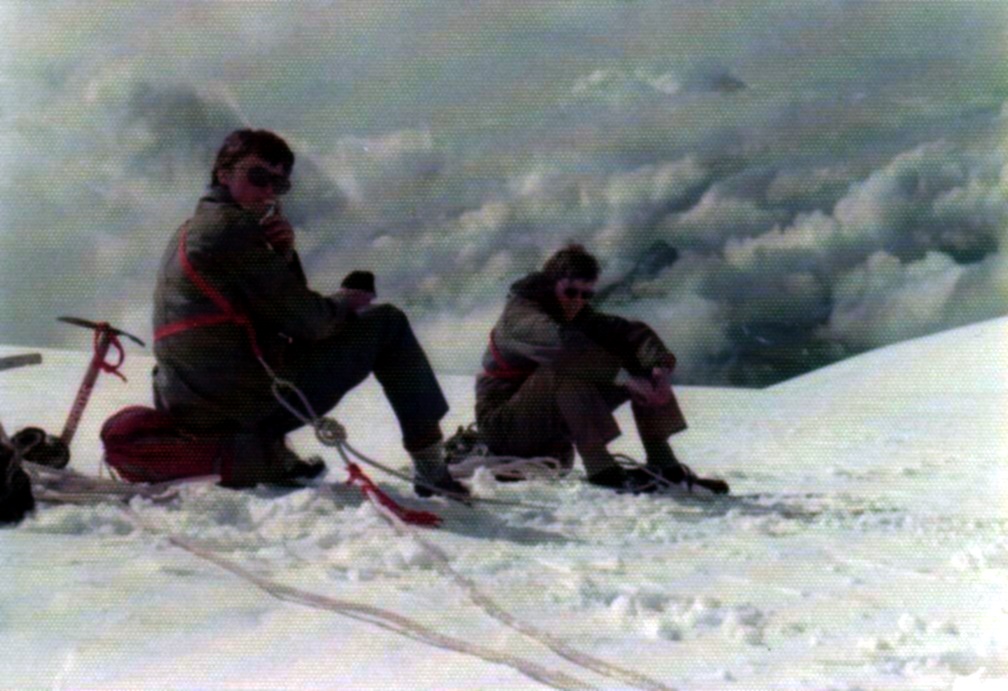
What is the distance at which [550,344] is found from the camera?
3287 mm

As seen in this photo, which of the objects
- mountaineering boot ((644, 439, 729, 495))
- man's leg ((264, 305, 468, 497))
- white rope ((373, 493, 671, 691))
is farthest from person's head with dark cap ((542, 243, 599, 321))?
white rope ((373, 493, 671, 691))

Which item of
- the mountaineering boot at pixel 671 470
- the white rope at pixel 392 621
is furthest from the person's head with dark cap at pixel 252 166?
the mountaineering boot at pixel 671 470

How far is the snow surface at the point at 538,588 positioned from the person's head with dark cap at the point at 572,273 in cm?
63

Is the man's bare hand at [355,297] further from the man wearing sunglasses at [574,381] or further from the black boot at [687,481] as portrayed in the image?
the black boot at [687,481]

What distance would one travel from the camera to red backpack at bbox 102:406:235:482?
266cm

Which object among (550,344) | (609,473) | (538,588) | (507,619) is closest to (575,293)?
(550,344)

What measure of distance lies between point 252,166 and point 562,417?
1.35m

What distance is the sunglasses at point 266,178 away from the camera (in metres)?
2.62

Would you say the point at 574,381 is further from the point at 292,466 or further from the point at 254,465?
the point at 254,465

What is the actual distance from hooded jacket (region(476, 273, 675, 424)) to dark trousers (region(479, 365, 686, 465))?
2.0 inches

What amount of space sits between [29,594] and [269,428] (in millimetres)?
1069

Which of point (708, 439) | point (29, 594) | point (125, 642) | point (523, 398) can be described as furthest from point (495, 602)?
point (708, 439)

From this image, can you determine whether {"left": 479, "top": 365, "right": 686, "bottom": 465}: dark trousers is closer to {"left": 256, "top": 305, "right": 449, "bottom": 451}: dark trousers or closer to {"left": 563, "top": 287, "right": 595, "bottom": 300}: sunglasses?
{"left": 563, "top": 287, "right": 595, "bottom": 300}: sunglasses

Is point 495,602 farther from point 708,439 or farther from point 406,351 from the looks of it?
point 708,439
